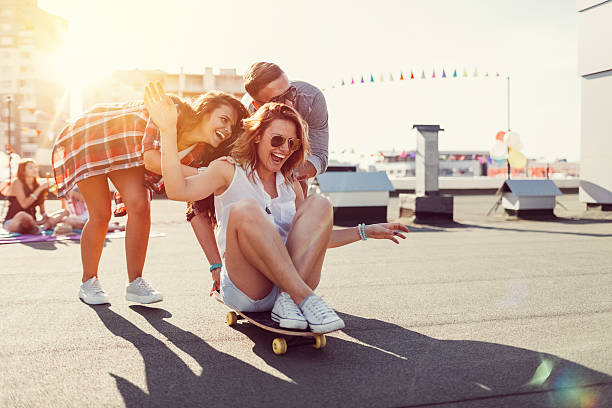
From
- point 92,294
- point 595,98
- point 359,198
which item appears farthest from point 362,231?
point 595,98

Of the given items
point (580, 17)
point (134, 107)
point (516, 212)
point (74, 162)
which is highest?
point (580, 17)

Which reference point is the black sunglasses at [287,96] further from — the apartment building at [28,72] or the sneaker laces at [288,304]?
the apartment building at [28,72]

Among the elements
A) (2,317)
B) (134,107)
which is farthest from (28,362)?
(134,107)

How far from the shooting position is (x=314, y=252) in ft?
8.38

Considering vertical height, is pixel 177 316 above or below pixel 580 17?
below

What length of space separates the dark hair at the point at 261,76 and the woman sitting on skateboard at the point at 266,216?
50 cm

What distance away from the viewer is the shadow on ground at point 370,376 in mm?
1869

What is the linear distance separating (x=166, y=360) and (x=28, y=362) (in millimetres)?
581

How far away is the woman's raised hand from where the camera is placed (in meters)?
2.31

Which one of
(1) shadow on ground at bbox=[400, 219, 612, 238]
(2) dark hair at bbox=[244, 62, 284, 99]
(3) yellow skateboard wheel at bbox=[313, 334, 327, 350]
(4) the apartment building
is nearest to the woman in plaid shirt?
(2) dark hair at bbox=[244, 62, 284, 99]

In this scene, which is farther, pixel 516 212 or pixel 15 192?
pixel 516 212

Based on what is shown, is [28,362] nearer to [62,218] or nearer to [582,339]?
[582,339]

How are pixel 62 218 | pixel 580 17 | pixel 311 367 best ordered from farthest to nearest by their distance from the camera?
pixel 580 17 → pixel 62 218 → pixel 311 367

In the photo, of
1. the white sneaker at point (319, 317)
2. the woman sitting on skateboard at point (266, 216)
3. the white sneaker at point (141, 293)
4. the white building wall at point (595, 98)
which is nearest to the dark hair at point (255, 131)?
the woman sitting on skateboard at point (266, 216)
